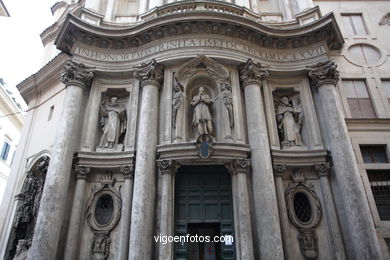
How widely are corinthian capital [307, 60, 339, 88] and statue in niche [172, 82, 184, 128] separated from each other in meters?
5.09

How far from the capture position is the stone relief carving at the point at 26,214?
36.0 ft

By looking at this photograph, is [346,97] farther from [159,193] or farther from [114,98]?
[114,98]

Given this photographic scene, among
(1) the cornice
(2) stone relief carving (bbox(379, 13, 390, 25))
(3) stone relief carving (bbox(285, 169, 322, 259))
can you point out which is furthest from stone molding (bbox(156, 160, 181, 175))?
(2) stone relief carving (bbox(379, 13, 390, 25))

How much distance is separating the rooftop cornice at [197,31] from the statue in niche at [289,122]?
8.36 feet

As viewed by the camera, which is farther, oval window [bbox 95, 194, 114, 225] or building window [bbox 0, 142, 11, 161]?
building window [bbox 0, 142, 11, 161]

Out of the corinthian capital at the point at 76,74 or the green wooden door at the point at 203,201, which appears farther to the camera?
the corinthian capital at the point at 76,74

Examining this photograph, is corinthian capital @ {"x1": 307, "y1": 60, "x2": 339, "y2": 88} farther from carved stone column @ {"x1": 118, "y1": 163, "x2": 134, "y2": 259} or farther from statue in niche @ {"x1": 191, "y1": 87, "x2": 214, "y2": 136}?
carved stone column @ {"x1": 118, "y1": 163, "x2": 134, "y2": 259}

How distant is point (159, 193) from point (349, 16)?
12286 mm

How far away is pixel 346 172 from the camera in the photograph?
31.2 ft

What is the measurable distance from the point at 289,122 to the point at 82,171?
7.68 meters

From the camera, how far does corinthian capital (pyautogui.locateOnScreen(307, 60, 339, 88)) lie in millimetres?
11062

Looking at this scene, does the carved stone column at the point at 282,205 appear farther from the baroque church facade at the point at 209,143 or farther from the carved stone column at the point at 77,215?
the carved stone column at the point at 77,215

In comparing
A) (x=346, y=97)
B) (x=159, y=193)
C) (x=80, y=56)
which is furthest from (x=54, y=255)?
(x=346, y=97)

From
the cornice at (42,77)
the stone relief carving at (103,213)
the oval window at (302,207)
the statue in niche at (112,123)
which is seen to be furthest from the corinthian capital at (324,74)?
the cornice at (42,77)
